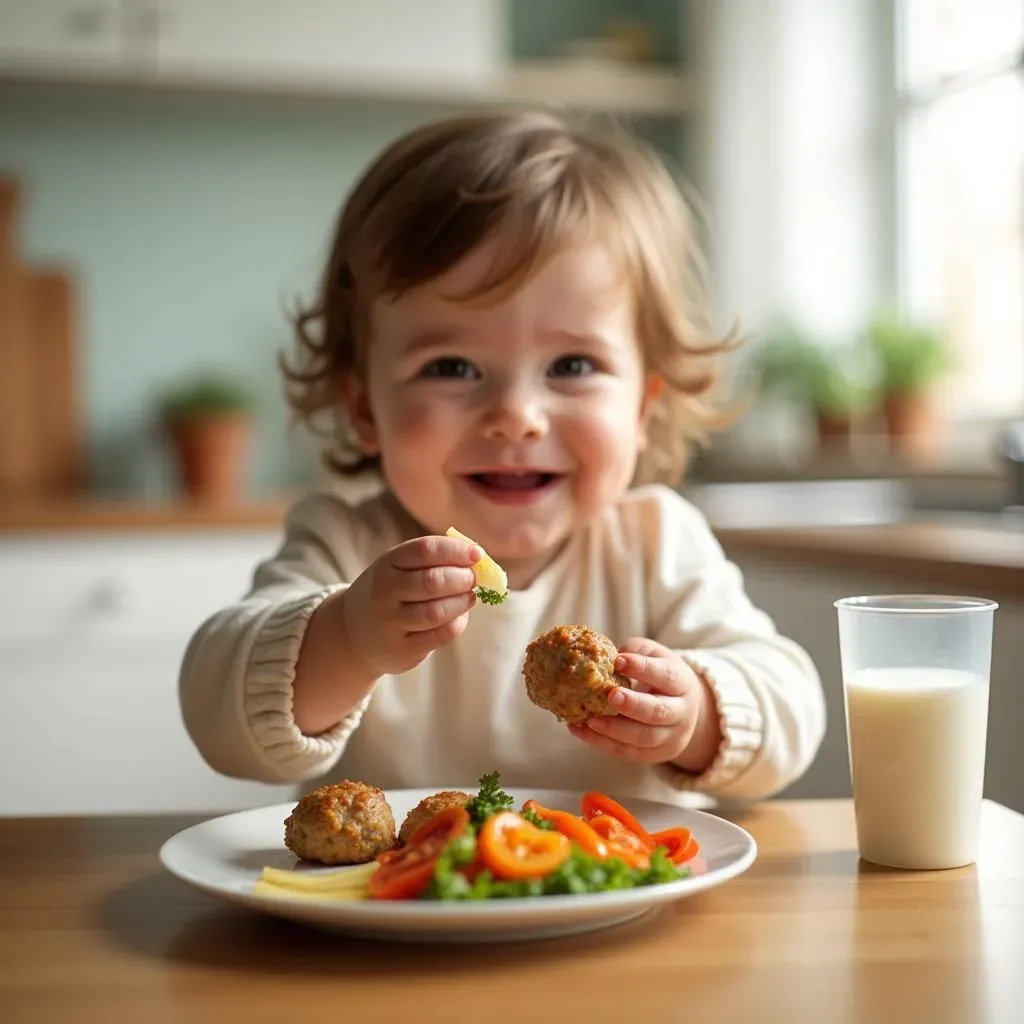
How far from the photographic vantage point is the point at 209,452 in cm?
324

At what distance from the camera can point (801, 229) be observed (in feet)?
11.0

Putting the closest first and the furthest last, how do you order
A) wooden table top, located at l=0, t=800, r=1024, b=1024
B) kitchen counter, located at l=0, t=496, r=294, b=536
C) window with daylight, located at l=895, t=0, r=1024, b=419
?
wooden table top, located at l=0, t=800, r=1024, b=1024
kitchen counter, located at l=0, t=496, r=294, b=536
window with daylight, located at l=895, t=0, r=1024, b=419

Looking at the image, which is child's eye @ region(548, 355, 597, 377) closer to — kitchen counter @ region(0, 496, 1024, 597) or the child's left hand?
the child's left hand

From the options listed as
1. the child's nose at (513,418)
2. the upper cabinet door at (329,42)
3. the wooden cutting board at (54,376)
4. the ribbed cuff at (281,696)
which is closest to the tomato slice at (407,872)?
the ribbed cuff at (281,696)

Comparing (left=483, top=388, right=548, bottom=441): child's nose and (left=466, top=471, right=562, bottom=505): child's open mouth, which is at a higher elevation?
(left=483, top=388, right=548, bottom=441): child's nose

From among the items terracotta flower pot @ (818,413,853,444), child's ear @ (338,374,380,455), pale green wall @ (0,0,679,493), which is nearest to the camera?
child's ear @ (338,374,380,455)

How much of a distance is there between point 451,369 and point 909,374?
2.00 metres

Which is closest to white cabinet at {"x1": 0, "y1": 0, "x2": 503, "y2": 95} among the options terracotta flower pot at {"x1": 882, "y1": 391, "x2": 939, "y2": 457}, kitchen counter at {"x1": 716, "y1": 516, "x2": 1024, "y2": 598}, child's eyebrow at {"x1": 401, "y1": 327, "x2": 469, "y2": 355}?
terracotta flower pot at {"x1": 882, "y1": 391, "x2": 939, "y2": 457}

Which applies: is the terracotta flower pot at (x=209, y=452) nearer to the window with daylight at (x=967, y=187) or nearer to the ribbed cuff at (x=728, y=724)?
the window with daylight at (x=967, y=187)

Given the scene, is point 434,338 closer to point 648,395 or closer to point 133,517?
point 648,395

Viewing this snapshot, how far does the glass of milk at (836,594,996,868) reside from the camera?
870mm

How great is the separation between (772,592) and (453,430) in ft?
3.02

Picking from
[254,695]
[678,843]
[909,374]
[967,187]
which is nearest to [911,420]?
[909,374]

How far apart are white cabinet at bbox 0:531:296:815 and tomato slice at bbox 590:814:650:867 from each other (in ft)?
6.40
